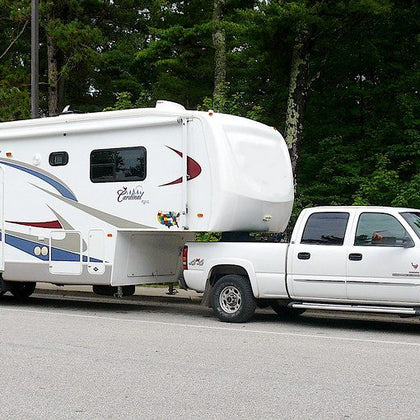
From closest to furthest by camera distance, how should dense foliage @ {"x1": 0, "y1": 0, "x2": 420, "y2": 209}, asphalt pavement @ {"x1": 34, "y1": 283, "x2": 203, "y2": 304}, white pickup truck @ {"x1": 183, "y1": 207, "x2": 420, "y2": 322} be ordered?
white pickup truck @ {"x1": 183, "y1": 207, "x2": 420, "y2": 322}
asphalt pavement @ {"x1": 34, "y1": 283, "x2": 203, "y2": 304}
dense foliage @ {"x1": 0, "y1": 0, "x2": 420, "y2": 209}

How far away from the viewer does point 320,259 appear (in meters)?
11.4

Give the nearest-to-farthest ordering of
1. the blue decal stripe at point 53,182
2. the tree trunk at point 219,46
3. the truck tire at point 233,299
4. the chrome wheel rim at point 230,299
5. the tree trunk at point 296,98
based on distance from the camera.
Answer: the truck tire at point 233,299 < the chrome wheel rim at point 230,299 < the blue decal stripe at point 53,182 < the tree trunk at point 296,98 < the tree trunk at point 219,46

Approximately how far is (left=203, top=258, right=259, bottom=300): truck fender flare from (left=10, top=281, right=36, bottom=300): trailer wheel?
4838 mm

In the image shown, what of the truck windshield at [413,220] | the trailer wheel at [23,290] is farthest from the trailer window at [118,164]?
the truck windshield at [413,220]

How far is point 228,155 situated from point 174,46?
15.1m

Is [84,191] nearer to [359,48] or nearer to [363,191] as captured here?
[363,191]

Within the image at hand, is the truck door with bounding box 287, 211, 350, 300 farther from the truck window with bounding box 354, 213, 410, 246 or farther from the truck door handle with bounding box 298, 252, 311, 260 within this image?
the truck window with bounding box 354, 213, 410, 246

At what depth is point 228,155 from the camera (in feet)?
40.2

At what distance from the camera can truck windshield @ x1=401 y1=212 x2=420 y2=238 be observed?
36.1ft

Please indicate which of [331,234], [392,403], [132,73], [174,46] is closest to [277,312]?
[331,234]

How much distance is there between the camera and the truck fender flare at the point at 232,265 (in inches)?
472

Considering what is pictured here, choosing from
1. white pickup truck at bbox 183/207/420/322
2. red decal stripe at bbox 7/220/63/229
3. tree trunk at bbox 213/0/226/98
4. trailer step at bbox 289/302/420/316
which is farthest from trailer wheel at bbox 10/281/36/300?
tree trunk at bbox 213/0/226/98

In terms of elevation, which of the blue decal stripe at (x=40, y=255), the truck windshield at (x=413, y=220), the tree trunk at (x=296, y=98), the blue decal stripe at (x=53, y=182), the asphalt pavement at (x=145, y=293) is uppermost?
the tree trunk at (x=296, y=98)

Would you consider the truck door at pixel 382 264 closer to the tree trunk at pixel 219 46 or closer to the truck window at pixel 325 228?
the truck window at pixel 325 228
